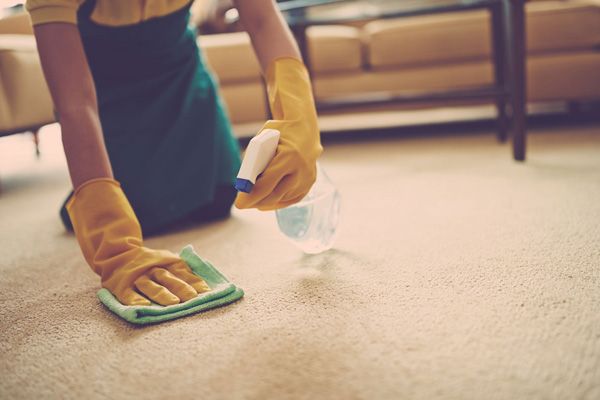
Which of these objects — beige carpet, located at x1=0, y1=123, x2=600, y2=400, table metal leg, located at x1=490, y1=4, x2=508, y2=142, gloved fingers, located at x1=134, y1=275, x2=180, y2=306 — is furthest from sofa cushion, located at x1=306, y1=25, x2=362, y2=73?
gloved fingers, located at x1=134, y1=275, x2=180, y2=306

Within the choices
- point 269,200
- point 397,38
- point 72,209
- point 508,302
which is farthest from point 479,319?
point 397,38

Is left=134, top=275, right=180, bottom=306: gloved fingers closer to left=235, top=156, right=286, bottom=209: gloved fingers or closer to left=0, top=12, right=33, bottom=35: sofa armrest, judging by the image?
left=235, top=156, right=286, bottom=209: gloved fingers

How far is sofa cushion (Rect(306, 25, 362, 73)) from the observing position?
1868 millimetres

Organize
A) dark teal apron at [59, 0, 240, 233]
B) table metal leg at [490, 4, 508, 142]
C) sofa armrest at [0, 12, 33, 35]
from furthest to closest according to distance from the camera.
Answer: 1. sofa armrest at [0, 12, 33, 35]
2. table metal leg at [490, 4, 508, 142]
3. dark teal apron at [59, 0, 240, 233]

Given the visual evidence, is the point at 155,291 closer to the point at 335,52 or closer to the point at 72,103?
the point at 72,103

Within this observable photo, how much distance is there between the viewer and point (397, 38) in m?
1.82

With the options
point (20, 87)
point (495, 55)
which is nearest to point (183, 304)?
point (20, 87)

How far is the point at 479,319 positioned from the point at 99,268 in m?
0.47

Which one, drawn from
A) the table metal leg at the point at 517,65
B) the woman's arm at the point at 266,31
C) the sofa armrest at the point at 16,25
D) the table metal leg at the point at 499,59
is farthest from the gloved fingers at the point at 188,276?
the sofa armrest at the point at 16,25

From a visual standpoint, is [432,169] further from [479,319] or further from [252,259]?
[479,319]

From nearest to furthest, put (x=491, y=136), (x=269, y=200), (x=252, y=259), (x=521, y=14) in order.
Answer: (x=269, y=200)
(x=252, y=259)
(x=521, y=14)
(x=491, y=136)

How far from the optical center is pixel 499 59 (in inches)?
64.6

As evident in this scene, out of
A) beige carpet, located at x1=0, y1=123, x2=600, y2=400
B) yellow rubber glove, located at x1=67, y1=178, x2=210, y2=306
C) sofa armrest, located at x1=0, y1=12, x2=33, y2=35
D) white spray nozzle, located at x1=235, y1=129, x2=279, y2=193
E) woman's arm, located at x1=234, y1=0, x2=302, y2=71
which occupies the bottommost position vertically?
beige carpet, located at x1=0, y1=123, x2=600, y2=400

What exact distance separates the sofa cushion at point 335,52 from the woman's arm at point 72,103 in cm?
126
